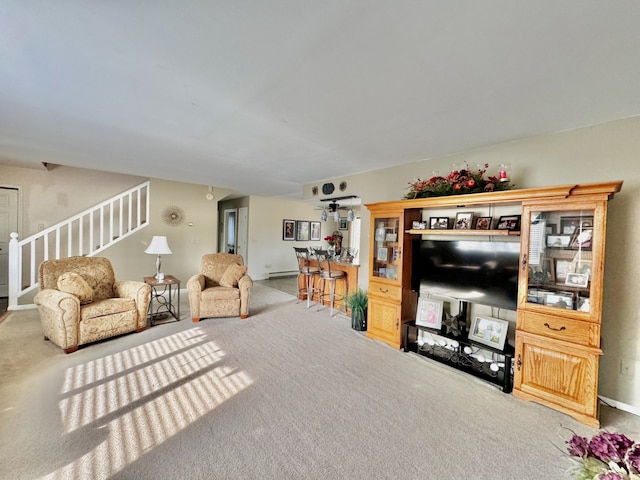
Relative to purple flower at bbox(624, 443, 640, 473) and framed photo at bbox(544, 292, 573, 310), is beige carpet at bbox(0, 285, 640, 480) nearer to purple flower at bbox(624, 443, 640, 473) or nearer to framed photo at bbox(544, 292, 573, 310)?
framed photo at bbox(544, 292, 573, 310)

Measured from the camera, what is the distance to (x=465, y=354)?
300 cm

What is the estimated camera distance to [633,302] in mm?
2248

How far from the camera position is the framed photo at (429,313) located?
325cm

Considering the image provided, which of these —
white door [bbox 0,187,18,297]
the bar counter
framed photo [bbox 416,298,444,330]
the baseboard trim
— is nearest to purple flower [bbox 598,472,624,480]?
the baseboard trim

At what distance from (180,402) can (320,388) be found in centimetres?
116

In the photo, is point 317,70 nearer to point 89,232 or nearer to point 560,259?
point 560,259

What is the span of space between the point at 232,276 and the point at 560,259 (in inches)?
164

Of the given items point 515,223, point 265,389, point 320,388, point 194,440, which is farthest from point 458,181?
point 194,440

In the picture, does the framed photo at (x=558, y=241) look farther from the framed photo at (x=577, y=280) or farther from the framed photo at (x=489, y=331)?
the framed photo at (x=489, y=331)

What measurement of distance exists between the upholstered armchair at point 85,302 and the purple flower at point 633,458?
4.24 m

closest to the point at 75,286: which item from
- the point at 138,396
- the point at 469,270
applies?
the point at 138,396

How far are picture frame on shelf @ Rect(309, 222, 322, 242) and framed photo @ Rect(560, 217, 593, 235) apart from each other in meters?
7.06

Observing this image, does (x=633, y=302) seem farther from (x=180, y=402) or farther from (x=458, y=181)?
(x=180, y=402)

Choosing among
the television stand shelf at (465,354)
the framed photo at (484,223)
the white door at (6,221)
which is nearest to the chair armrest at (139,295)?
the white door at (6,221)
